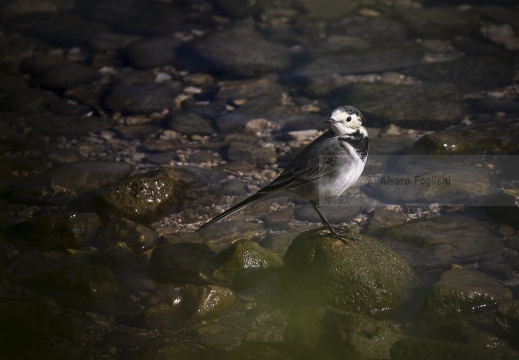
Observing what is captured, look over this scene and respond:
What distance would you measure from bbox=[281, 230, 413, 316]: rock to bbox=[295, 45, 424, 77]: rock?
15.8 feet

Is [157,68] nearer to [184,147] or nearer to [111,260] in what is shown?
[184,147]

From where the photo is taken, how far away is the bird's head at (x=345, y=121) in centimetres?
581

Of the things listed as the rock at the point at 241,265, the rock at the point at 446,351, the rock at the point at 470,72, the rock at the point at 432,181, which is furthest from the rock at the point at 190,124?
the rock at the point at 446,351

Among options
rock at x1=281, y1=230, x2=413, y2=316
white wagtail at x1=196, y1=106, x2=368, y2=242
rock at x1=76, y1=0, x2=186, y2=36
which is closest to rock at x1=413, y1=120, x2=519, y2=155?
white wagtail at x1=196, y1=106, x2=368, y2=242

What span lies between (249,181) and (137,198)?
1409 mm

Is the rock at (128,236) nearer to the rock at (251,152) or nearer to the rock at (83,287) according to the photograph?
the rock at (83,287)

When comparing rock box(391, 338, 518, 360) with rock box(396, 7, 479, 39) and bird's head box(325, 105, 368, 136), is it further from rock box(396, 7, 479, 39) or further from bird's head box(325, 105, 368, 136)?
rock box(396, 7, 479, 39)

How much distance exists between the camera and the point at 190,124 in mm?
9133

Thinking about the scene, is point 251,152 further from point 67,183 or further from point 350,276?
point 350,276

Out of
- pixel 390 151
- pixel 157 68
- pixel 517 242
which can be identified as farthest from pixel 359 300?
pixel 157 68

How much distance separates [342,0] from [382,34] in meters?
1.66

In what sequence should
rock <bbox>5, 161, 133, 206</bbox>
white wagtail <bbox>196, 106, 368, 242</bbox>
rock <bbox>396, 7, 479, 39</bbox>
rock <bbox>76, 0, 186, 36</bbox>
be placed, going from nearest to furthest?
white wagtail <bbox>196, 106, 368, 242</bbox>
rock <bbox>5, 161, 133, 206</bbox>
rock <bbox>396, 7, 479, 39</bbox>
rock <bbox>76, 0, 186, 36</bbox>

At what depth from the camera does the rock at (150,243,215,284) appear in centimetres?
600

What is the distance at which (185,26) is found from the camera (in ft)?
39.0
